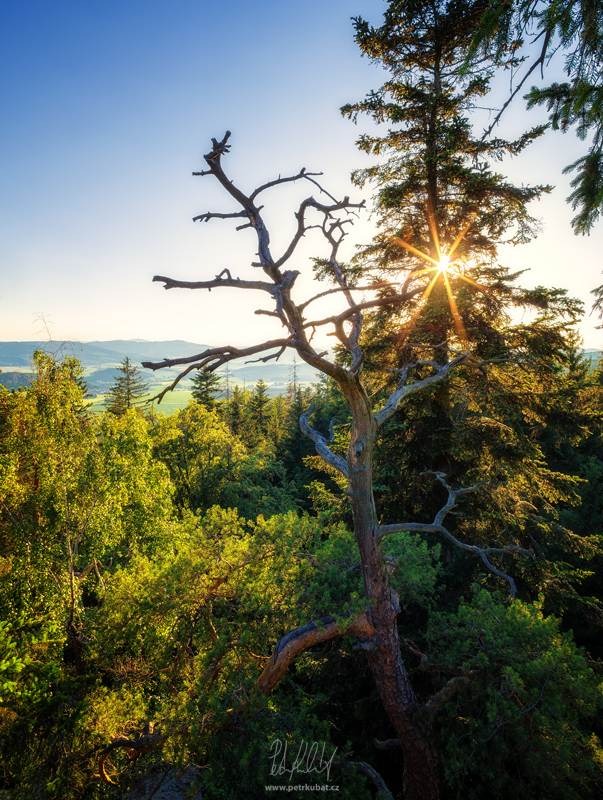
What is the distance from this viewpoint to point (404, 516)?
32.0 feet

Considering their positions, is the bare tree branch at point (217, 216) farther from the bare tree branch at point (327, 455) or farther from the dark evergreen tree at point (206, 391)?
the dark evergreen tree at point (206, 391)

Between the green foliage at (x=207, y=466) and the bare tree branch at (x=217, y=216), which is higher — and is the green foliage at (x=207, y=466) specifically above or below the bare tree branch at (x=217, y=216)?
below

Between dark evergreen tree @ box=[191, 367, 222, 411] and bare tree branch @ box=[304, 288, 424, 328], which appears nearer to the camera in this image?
bare tree branch @ box=[304, 288, 424, 328]

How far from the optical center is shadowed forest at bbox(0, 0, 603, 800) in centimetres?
454

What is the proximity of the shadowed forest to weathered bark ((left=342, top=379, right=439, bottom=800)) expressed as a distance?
34mm

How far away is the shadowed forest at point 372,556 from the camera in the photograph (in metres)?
4.54

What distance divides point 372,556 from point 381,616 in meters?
0.90

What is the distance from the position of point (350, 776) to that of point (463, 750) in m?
1.70

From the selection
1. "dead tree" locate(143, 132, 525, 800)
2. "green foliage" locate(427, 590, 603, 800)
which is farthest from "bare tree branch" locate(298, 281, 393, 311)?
"green foliage" locate(427, 590, 603, 800)

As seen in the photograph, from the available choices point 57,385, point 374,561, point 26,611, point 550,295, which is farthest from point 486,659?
point 57,385

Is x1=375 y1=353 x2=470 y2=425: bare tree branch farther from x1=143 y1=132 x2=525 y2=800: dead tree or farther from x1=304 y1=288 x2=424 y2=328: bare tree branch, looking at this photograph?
x1=304 y1=288 x2=424 y2=328: bare tree branch

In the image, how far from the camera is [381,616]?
533 cm

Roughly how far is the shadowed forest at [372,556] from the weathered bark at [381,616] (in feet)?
0.11

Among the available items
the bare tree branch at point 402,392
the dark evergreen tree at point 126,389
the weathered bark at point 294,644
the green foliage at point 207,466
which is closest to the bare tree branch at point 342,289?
the bare tree branch at point 402,392
